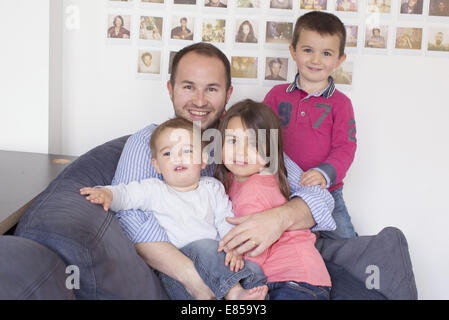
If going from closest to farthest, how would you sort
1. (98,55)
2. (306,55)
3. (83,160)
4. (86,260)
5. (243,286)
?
1. (86,260)
2. (243,286)
3. (83,160)
4. (306,55)
5. (98,55)

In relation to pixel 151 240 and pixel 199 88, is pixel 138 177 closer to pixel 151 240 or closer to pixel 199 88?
pixel 151 240

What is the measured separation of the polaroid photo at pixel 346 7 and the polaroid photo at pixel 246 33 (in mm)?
427

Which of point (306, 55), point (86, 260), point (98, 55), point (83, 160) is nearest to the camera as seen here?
point (86, 260)

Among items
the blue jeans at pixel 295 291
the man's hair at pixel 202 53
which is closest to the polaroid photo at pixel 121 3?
the man's hair at pixel 202 53

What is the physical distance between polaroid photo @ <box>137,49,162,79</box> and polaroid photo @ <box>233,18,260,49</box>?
16.5 inches

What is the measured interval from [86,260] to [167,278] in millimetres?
385

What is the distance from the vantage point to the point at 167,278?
4.74 feet

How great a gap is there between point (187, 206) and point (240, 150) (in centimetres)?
29

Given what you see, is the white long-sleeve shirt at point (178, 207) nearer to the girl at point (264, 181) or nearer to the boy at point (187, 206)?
the boy at point (187, 206)

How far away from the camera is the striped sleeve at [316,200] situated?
5.47 feet

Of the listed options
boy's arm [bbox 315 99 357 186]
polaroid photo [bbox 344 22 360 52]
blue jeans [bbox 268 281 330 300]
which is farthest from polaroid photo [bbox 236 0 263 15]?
blue jeans [bbox 268 281 330 300]

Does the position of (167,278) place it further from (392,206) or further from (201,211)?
(392,206)
